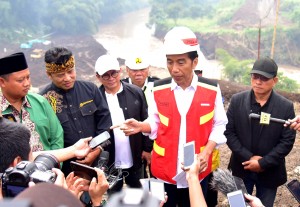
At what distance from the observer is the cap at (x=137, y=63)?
412 centimetres

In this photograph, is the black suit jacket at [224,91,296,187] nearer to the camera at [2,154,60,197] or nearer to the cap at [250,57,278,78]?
the cap at [250,57,278,78]

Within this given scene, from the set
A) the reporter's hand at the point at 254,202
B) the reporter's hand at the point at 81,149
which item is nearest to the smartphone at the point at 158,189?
the reporter's hand at the point at 254,202

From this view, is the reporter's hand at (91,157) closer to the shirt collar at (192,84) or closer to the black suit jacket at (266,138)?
the shirt collar at (192,84)

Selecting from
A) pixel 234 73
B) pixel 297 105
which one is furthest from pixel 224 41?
pixel 297 105

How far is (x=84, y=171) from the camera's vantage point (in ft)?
6.57

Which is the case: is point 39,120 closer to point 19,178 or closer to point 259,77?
point 19,178

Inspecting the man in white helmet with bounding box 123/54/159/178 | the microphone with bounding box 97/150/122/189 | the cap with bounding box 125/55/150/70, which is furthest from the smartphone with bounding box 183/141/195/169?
the cap with bounding box 125/55/150/70

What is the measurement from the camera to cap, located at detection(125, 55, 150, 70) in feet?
13.5

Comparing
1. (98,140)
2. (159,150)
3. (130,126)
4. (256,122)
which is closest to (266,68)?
(256,122)

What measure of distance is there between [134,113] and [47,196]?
272cm

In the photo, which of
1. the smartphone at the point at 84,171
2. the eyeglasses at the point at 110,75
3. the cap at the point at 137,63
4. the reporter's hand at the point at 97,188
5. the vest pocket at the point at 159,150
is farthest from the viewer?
the cap at the point at 137,63

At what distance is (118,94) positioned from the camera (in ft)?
11.4

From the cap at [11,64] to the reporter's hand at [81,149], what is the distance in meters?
A: 0.75

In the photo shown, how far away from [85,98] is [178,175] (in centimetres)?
113
